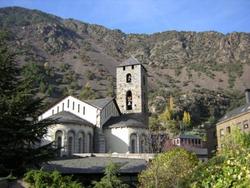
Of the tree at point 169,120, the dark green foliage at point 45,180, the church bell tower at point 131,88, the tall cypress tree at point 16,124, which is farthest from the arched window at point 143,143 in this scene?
the tree at point 169,120

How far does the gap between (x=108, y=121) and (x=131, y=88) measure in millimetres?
6561

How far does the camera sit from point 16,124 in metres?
24.0

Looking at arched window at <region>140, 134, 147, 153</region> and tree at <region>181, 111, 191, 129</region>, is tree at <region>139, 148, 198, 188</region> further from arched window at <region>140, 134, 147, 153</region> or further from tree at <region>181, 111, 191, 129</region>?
tree at <region>181, 111, 191, 129</region>

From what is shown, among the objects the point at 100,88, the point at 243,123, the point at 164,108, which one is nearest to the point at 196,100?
the point at 164,108

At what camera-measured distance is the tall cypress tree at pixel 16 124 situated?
76.4 ft

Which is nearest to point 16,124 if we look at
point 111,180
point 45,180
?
point 45,180

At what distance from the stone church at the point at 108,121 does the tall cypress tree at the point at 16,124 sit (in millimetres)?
17741

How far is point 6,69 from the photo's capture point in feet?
82.9

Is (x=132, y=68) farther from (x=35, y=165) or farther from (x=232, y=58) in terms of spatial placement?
(x=232, y=58)

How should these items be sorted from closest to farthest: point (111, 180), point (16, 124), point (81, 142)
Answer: point (16, 124) → point (111, 180) → point (81, 142)

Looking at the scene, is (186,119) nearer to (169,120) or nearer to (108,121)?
(169,120)

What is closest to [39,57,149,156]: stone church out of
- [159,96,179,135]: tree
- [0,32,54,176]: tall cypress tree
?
[0,32,54,176]: tall cypress tree

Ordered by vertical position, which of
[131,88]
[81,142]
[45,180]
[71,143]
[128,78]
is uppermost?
[128,78]

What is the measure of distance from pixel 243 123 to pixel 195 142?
3732 cm
